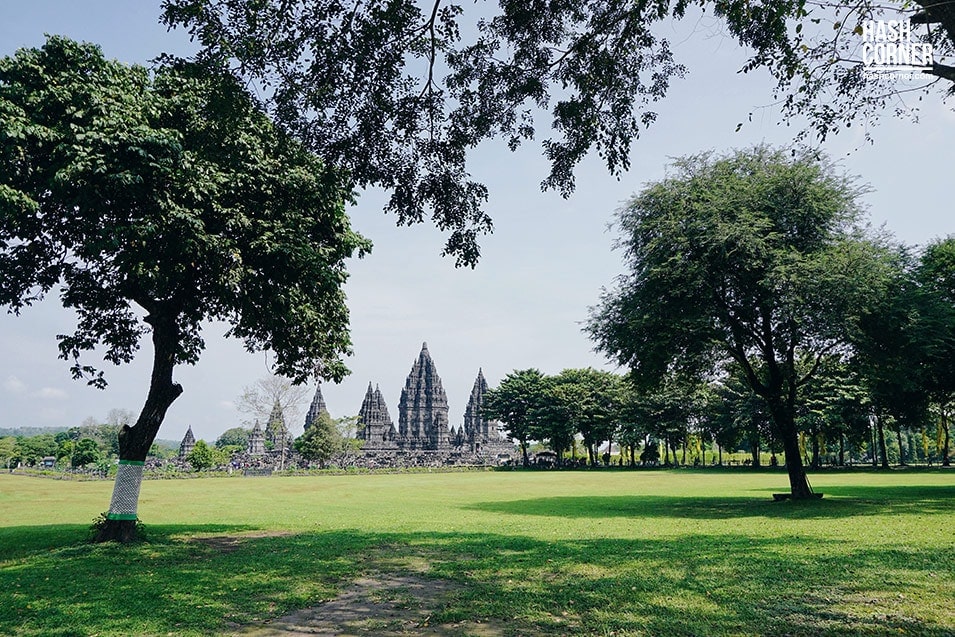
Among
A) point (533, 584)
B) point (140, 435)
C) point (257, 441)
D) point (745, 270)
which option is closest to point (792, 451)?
point (745, 270)

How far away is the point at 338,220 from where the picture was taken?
13.6 metres

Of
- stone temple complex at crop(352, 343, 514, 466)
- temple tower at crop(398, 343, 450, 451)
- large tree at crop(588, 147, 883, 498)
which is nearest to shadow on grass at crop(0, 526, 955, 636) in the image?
large tree at crop(588, 147, 883, 498)

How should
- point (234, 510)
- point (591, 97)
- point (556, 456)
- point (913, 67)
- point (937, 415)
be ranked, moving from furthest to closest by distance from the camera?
1. point (556, 456)
2. point (937, 415)
3. point (234, 510)
4. point (591, 97)
5. point (913, 67)

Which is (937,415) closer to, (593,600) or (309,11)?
(593,600)

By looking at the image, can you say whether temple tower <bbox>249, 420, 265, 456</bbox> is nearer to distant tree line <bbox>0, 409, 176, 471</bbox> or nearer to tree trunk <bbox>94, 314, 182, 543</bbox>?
distant tree line <bbox>0, 409, 176, 471</bbox>

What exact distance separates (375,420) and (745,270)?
89.4m

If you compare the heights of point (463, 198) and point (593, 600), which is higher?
point (463, 198)

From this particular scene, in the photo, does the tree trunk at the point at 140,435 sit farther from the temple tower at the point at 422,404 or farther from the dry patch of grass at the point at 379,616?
the temple tower at the point at 422,404

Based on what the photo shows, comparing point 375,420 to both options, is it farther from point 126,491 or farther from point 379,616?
point 379,616

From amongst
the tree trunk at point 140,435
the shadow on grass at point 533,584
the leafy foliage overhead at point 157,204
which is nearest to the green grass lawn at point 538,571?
the shadow on grass at point 533,584

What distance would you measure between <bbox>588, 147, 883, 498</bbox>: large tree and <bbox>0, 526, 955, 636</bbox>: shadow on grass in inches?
387

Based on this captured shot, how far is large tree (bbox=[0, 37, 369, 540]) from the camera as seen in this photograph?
10.3 metres

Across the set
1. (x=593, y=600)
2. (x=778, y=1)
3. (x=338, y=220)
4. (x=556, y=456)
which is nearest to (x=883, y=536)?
(x=593, y=600)

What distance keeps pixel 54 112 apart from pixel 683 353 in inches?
809
